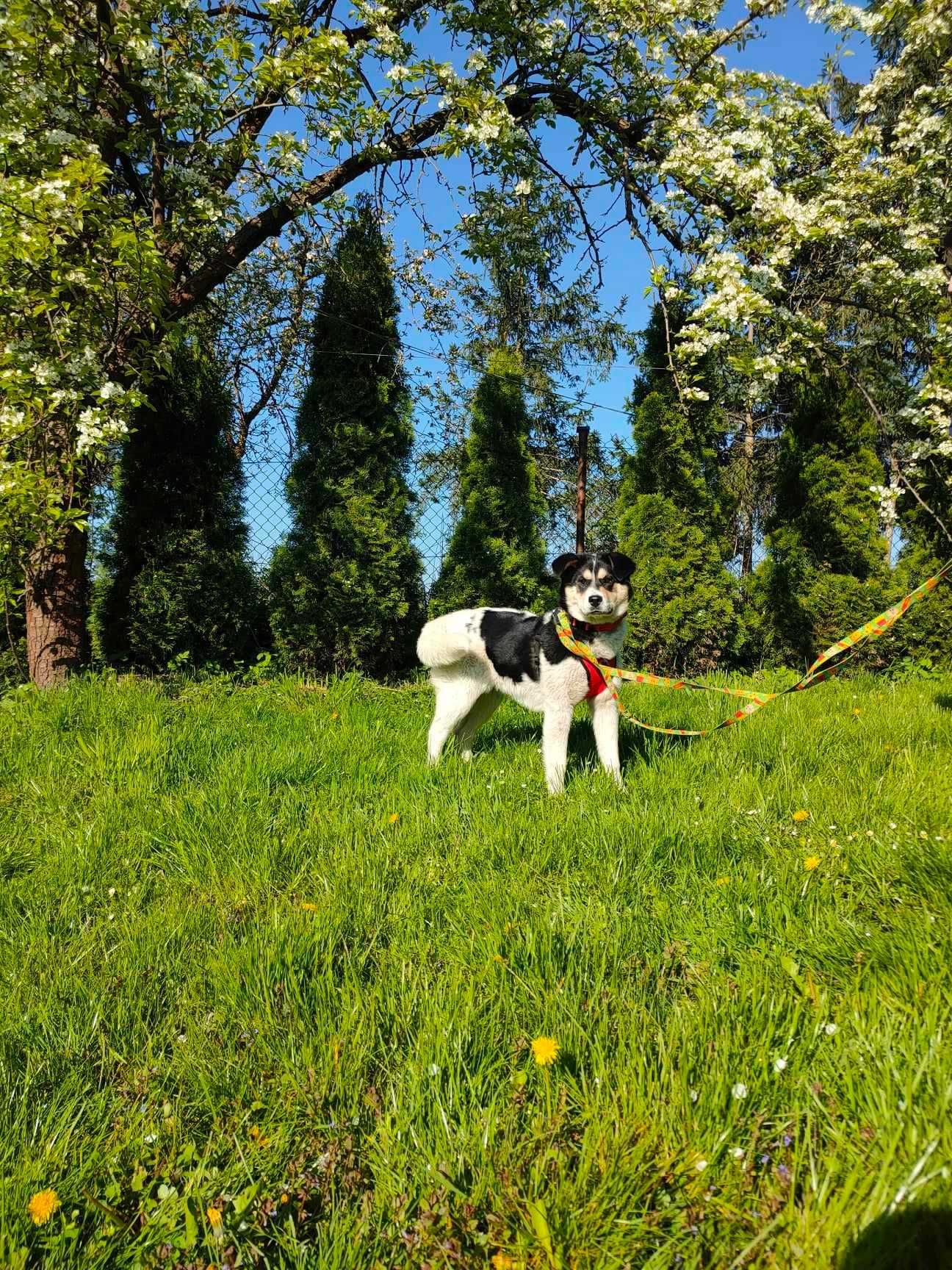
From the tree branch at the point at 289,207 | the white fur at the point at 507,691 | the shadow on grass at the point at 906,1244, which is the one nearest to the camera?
the shadow on grass at the point at 906,1244

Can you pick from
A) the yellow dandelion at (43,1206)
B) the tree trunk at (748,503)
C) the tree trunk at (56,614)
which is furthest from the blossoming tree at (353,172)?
the tree trunk at (748,503)

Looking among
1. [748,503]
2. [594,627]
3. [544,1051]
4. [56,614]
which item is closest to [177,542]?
[56,614]

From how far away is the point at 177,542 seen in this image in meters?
8.20

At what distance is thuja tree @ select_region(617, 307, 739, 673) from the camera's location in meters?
8.90

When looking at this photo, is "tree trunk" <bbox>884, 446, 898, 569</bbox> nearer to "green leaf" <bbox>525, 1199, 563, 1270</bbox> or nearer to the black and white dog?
the black and white dog

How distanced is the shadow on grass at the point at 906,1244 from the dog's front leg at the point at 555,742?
265cm

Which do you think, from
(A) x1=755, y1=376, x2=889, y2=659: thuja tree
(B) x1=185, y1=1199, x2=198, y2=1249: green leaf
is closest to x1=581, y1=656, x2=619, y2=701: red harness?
(B) x1=185, y1=1199, x2=198, y2=1249: green leaf

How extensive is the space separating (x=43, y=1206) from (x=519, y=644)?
131 inches

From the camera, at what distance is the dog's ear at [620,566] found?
13.6 ft

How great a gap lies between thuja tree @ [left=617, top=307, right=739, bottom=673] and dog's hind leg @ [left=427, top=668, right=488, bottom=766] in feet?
15.8

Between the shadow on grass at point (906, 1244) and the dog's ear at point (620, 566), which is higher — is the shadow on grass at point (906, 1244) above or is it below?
below

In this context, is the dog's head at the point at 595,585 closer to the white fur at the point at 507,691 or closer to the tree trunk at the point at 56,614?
the white fur at the point at 507,691

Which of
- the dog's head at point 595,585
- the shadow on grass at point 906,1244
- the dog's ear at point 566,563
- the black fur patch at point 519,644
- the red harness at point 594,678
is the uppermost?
the dog's ear at point 566,563

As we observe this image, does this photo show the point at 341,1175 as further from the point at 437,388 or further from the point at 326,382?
the point at 437,388
